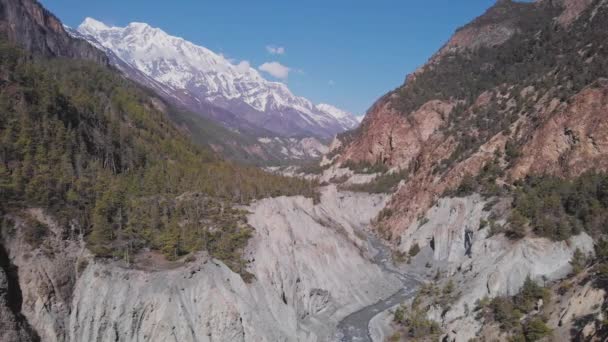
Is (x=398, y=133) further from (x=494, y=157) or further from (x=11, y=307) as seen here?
(x=11, y=307)

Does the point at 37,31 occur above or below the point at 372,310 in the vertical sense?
above

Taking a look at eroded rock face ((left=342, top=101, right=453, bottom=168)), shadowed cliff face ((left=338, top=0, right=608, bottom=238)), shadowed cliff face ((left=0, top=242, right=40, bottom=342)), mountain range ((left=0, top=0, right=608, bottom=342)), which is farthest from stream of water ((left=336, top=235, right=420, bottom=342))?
eroded rock face ((left=342, top=101, right=453, bottom=168))

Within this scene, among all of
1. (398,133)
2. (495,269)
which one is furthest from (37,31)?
(495,269)

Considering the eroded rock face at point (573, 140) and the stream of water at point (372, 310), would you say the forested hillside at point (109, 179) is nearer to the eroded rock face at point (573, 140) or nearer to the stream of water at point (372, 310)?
the stream of water at point (372, 310)

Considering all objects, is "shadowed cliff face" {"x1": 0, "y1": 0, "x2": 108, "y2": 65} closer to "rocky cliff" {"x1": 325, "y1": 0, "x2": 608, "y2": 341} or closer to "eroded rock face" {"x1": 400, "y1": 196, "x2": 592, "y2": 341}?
"rocky cliff" {"x1": 325, "y1": 0, "x2": 608, "y2": 341}

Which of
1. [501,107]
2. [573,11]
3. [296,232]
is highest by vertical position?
[573,11]

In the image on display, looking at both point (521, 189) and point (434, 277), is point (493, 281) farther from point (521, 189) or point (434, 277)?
point (521, 189)
